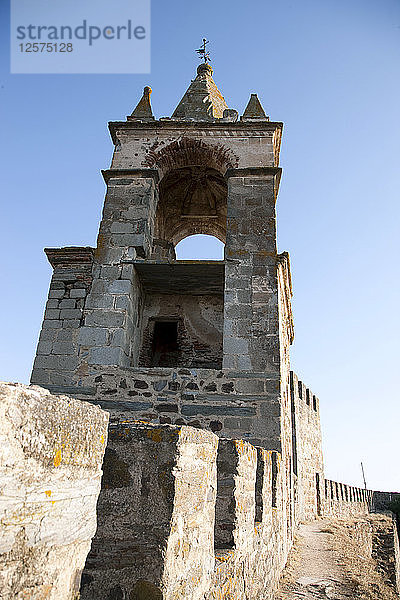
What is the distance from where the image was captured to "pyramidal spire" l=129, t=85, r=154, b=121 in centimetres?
871

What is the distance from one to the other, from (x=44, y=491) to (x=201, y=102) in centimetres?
949

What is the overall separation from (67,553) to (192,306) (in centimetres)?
→ 671

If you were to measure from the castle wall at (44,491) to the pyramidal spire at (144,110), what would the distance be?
26.8 ft

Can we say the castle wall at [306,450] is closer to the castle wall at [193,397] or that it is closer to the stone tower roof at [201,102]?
the castle wall at [193,397]

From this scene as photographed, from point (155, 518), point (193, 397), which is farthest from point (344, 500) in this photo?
point (155, 518)

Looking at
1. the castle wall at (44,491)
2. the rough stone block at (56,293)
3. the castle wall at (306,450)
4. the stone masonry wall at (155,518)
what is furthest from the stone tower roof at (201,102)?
the castle wall at (306,450)

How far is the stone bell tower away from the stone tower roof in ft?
0.18

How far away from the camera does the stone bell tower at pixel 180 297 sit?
6.30 meters

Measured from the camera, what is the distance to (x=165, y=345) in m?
8.59

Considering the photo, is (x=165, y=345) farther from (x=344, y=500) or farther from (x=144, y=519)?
(x=344, y=500)

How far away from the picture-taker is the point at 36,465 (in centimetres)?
123

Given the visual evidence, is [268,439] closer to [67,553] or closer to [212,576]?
[212,576]

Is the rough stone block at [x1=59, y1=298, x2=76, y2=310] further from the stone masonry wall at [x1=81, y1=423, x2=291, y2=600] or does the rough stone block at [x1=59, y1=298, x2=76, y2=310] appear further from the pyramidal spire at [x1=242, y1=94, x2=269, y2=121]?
the stone masonry wall at [x1=81, y1=423, x2=291, y2=600]

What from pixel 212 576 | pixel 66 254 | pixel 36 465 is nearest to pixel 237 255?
pixel 66 254
